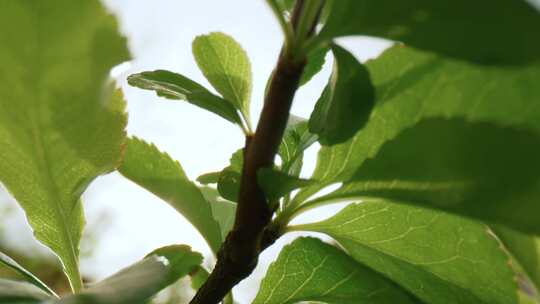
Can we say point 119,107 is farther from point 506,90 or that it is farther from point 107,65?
point 506,90

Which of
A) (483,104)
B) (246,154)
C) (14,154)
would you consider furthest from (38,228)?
(483,104)

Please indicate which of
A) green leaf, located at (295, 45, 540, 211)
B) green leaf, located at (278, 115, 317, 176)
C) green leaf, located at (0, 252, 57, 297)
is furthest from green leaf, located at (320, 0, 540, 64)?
green leaf, located at (0, 252, 57, 297)

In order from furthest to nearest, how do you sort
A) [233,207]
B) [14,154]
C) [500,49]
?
[233,207]
[14,154]
[500,49]

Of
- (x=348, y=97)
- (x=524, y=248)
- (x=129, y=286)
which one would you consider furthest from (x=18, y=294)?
(x=524, y=248)

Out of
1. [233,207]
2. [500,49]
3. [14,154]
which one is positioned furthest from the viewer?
[233,207]

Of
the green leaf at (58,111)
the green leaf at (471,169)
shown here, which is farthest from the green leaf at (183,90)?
the green leaf at (471,169)
